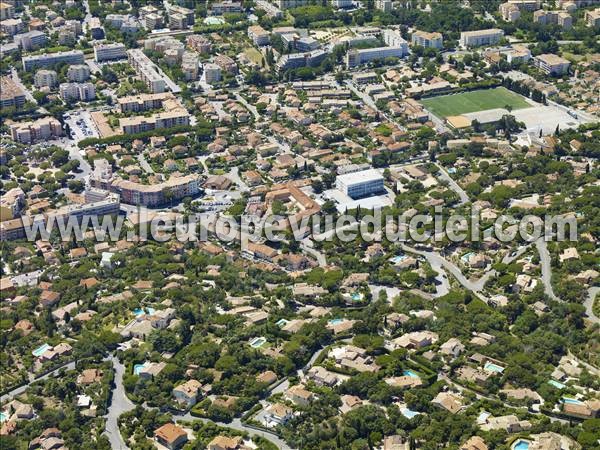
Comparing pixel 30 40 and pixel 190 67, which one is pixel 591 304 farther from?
pixel 30 40

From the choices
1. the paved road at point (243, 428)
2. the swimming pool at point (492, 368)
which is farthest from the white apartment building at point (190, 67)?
the swimming pool at point (492, 368)

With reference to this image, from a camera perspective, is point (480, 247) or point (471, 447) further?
point (480, 247)

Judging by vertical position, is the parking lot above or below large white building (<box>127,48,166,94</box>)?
below

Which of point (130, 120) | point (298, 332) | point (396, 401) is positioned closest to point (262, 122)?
point (130, 120)

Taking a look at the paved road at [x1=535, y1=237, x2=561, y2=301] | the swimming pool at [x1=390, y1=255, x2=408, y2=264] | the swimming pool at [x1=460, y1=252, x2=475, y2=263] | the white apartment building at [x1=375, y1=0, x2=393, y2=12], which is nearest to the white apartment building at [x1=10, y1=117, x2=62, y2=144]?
the swimming pool at [x1=390, y1=255, x2=408, y2=264]

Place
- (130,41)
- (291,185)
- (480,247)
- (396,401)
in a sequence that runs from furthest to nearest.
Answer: (130,41), (291,185), (480,247), (396,401)

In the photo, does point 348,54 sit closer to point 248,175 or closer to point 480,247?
point 248,175

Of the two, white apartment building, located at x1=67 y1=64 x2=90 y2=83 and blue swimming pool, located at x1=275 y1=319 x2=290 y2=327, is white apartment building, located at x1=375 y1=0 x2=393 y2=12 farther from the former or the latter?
blue swimming pool, located at x1=275 y1=319 x2=290 y2=327
